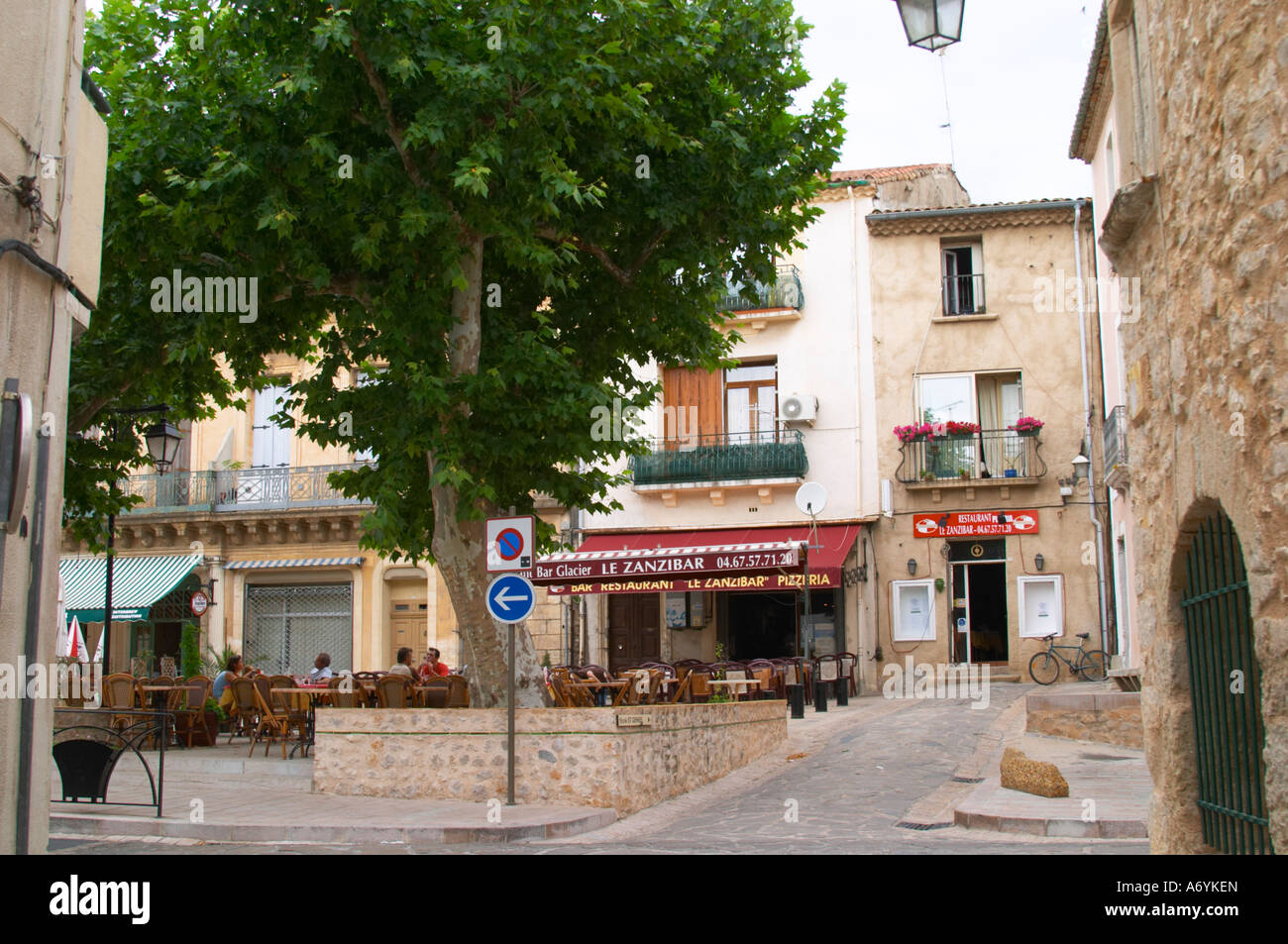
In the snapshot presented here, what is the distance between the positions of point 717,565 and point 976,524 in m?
7.92

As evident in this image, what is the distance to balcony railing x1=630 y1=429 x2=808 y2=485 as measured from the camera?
88.3 ft

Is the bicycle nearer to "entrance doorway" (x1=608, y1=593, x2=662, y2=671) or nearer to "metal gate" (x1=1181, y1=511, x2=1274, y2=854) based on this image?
"entrance doorway" (x1=608, y1=593, x2=662, y2=671)

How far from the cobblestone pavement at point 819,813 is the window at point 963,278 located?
462 inches

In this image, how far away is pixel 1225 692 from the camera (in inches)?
223

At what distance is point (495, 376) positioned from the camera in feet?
37.7

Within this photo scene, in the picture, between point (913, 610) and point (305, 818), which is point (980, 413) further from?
point (305, 818)

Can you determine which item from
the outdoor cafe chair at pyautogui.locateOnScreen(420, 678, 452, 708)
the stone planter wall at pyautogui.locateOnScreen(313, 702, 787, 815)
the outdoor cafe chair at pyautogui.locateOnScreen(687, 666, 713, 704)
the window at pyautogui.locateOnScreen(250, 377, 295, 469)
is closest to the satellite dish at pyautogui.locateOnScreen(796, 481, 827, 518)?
the outdoor cafe chair at pyautogui.locateOnScreen(687, 666, 713, 704)

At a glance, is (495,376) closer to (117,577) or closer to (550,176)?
(550,176)

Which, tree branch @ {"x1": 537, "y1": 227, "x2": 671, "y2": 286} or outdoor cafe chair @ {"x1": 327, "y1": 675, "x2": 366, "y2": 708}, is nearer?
tree branch @ {"x1": 537, "y1": 227, "x2": 671, "y2": 286}

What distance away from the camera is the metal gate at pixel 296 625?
29766mm

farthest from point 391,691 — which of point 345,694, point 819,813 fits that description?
point 819,813

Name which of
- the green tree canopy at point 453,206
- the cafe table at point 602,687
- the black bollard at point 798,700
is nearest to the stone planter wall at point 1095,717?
the black bollard at point 798,700

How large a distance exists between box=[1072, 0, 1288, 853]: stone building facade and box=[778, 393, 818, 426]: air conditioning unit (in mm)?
19653
